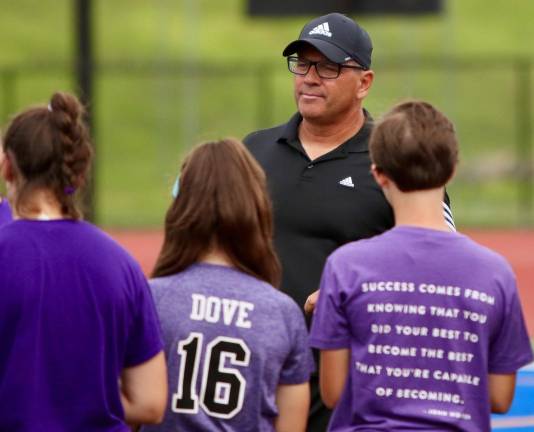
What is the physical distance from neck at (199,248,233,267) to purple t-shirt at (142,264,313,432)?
0.05m

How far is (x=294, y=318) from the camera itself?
12.6 feet

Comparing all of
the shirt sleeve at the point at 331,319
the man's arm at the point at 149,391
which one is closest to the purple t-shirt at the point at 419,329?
the shirt sleeve at the point at 331,319

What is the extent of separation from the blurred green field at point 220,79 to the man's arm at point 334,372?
17.9 m

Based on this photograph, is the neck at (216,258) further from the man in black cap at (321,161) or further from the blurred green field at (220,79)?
the blurred green field at (220,79)

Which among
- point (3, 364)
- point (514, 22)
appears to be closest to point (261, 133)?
point (3, 364)

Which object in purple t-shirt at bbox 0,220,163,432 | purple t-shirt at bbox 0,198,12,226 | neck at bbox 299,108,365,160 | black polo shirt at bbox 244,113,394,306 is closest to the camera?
purple t-shirt at bbox 0,220,163,432

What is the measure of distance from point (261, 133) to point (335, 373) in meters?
1.84

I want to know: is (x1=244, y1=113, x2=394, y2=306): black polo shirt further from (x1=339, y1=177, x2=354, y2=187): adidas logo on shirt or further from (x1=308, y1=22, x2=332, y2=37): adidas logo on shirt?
(x1=308, y1=22, x2=332, y2=37): adidas logo on shirt

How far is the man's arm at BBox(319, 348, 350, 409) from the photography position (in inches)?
150

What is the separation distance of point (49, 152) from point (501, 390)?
1400 mm

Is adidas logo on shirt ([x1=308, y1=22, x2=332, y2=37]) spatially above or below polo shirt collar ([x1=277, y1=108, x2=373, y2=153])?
above

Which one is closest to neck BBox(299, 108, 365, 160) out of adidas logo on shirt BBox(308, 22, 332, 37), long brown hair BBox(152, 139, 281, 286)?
adidas logo on shirt BBox(308, 22, 332, 37)

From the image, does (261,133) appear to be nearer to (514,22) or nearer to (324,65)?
(324,65)

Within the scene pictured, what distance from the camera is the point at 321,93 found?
5.24 m
